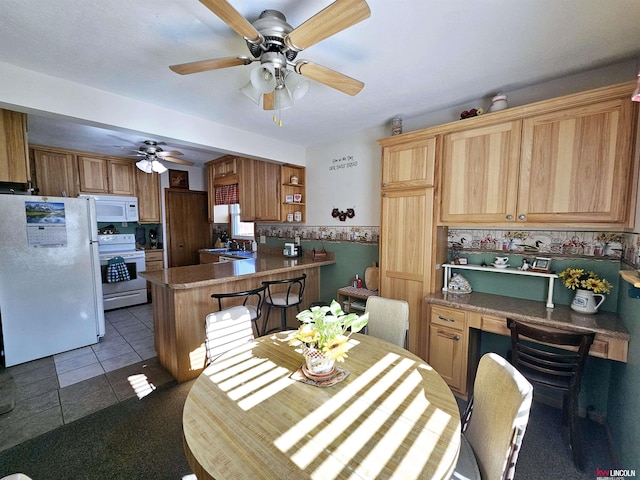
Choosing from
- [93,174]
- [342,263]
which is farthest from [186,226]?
[342,263]

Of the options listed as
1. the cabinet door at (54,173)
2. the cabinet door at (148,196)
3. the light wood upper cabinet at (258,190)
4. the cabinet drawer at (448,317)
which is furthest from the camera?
the cabinet door at (148,196)

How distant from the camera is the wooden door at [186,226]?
207 inches

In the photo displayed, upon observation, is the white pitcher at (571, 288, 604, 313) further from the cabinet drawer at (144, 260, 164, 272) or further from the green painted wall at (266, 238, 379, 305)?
the cabinet drawer at (144, 260, 164, 272)

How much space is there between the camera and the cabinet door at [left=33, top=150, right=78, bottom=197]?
3762mm

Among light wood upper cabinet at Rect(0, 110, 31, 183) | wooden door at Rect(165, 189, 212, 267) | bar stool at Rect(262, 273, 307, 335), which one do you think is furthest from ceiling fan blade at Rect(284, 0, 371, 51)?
wooden door at Rect(165, 189, 212, 267)

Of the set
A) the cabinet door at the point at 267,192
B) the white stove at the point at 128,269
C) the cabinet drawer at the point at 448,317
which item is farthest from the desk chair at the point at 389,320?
the white stove at the point at 128,269

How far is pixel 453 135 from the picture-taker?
88.3 inches

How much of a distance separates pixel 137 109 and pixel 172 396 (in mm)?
2510

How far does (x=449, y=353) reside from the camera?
2.22 metres

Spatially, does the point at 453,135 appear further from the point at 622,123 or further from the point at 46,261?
the point at 46,261

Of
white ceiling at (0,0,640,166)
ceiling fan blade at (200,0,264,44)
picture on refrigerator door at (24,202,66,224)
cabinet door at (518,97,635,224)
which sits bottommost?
picture on refrigerator door at (24,202,66,224)

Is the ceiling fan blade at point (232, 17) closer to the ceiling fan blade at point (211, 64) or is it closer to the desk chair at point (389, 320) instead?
the ceiling fan blade at point (211, 64)

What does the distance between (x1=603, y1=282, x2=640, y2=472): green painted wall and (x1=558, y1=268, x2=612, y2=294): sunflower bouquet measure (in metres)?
0.10

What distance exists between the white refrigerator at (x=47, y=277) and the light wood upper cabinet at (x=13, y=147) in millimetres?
757
